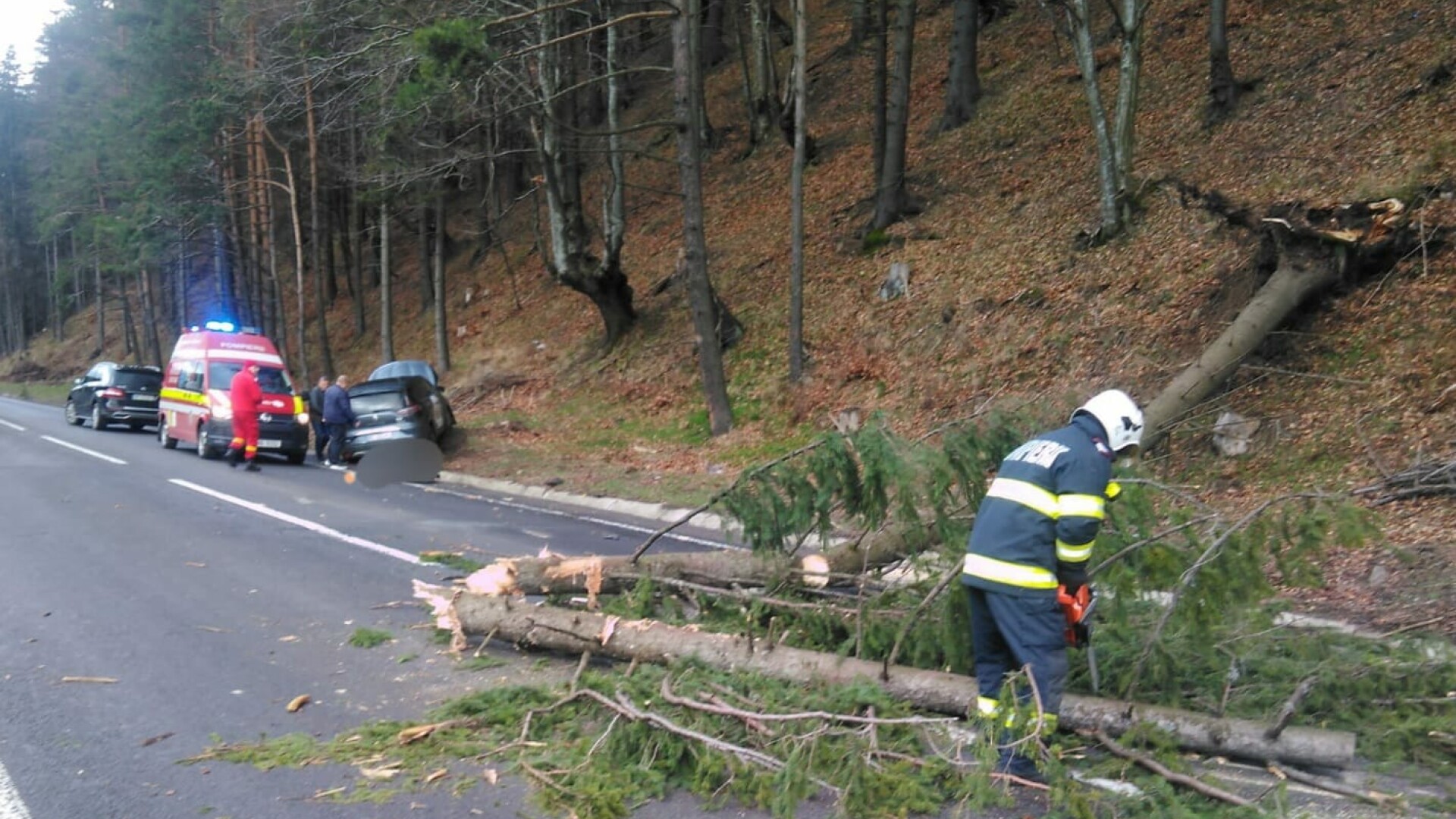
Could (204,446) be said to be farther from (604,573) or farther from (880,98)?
(604,573)

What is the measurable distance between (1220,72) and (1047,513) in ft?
49.7

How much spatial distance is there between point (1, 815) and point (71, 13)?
6355cm

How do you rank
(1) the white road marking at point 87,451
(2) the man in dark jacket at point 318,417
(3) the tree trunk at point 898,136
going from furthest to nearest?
1. (2) the man in dark jacket at point 318,417
2. (3) the tree trunk at point 898,136
3. (1) the white road marking at point 87,451

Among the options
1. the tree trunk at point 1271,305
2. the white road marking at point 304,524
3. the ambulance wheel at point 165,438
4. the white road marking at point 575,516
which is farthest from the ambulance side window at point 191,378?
the tree trunk at point 1271,305

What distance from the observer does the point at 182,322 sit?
46.8m

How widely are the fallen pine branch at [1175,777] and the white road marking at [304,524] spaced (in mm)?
6780

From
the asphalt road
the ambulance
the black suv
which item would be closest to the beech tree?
the asphalt road

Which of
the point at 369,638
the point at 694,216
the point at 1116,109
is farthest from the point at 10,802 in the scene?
the point at 1116,109

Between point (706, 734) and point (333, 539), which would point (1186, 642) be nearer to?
point (706, 734)

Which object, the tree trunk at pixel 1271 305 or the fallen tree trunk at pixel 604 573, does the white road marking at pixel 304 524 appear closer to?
the fallen tree trunk at pixel 604 573

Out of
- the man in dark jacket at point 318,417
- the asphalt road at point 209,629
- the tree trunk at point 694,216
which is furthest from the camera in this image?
the man in dark jacket at point 318,417

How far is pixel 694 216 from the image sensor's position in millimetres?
17359

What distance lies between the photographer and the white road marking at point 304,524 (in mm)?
10406

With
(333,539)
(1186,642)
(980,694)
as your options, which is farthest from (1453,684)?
(333,539)
